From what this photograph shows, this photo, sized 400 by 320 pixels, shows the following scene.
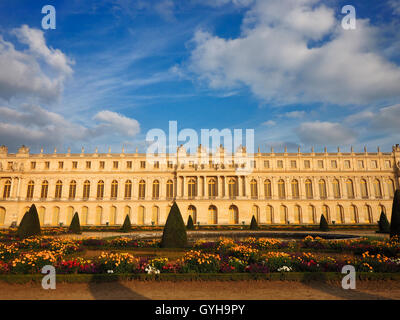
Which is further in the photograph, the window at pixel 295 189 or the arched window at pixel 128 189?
the arched window at pixel 128 189

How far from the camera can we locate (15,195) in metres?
48.2

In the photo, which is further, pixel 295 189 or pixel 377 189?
pixel 295 189

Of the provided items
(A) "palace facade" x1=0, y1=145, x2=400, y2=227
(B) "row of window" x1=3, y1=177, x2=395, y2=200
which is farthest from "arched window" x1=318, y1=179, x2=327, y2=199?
(A) "palace facade" x1=0, y1=145, x2=400, y2=227

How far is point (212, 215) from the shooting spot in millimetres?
46375

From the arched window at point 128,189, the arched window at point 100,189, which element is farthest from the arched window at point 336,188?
the arched window at point 100,189

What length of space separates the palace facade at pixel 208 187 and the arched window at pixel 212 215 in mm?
166

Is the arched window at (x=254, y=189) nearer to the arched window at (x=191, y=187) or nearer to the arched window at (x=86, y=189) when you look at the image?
the arched window at (x=191, y=187)

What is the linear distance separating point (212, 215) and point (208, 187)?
4.76 m

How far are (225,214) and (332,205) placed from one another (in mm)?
18338

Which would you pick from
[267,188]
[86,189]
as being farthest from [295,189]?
[86,189]

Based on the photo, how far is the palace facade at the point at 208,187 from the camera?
1831 inches

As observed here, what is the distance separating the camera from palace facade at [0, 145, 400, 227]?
4650cm

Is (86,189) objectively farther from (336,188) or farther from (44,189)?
(336,188)

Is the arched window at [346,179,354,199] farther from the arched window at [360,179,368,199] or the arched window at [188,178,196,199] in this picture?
the arched window at [188,178,196,199]
